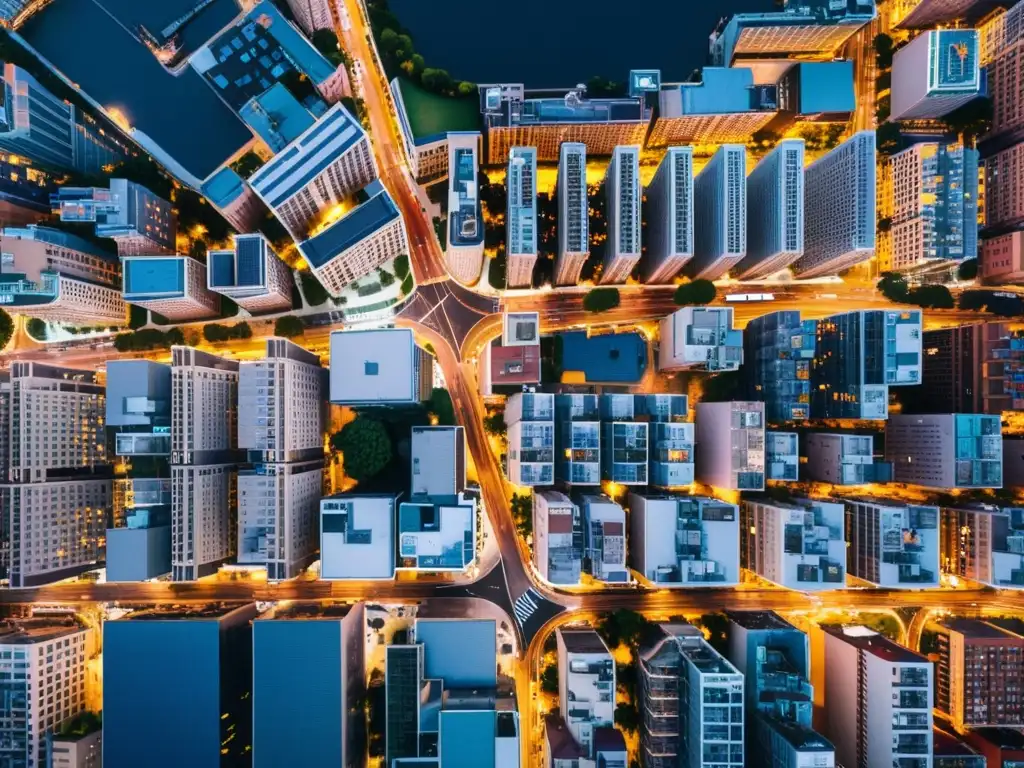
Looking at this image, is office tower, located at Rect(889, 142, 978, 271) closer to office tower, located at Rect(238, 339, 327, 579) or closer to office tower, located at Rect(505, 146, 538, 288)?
office tower, located at Rect(505, 146, 538, 288)

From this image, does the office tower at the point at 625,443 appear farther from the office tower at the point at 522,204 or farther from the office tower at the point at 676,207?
the office tower at the point at 522,204

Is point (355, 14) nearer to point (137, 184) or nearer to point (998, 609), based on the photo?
point (137, 184)

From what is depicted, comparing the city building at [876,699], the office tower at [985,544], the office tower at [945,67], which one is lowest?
the city building at [876,699]

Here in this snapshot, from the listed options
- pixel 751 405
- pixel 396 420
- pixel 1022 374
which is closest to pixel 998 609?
pixel 1022 374

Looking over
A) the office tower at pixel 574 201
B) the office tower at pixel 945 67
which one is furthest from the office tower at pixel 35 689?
the office tower at pixel 945 67

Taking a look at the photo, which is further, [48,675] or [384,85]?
[384,85]

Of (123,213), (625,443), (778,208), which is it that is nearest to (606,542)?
(625,443)
